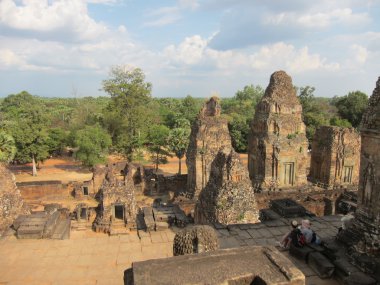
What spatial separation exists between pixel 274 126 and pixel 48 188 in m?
17.1

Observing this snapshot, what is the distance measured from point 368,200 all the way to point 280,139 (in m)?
13.6

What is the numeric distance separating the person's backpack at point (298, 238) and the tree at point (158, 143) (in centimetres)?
2419

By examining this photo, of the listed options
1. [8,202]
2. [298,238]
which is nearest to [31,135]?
[8,202]

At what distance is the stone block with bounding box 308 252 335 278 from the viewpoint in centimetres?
603

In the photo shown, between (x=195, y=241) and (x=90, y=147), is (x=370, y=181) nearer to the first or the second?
(x=195, y=241)

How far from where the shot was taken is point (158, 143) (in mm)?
31625

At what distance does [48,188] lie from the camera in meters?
24.6

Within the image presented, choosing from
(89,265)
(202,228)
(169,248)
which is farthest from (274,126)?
(202,228)

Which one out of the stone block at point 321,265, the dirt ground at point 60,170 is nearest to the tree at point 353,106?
the dirt ground at point 60,170

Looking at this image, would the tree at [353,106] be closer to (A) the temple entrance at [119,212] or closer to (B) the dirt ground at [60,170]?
(B) the dirt ground at [60,170]

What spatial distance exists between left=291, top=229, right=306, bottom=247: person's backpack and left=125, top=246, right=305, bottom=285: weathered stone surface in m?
2.20

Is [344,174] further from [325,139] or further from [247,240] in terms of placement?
[247,240]

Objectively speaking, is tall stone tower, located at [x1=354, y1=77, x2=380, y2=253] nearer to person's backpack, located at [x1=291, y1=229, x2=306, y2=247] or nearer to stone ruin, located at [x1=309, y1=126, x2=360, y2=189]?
person's backpack, located at [x1=291, y1=229, x2=306, y2=247]

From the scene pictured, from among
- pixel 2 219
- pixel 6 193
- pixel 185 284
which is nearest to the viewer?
pixel 185 284
